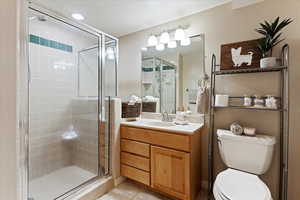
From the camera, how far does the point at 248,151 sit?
1416 millimetres

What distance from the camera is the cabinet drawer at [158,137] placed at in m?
1.53

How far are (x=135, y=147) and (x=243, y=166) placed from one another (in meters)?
1.13

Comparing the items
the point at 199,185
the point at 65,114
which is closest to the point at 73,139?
the point at 65,114

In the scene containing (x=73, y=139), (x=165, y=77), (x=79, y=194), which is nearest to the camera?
(x=79, y=194)

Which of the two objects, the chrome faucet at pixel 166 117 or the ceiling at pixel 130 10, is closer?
the ceiling at pixel 130 10

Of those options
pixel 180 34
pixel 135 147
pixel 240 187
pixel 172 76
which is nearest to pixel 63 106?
pixel 135 147

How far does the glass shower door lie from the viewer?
2021 millimetres

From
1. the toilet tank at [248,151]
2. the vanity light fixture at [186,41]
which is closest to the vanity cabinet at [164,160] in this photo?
the toilet tank at [248,151]

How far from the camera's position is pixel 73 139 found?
2.41 metres

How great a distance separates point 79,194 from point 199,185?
53.0 inches

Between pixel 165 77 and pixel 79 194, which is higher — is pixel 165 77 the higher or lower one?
the higher one

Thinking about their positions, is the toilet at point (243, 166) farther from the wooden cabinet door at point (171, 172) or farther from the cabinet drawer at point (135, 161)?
the cabinet drawer at point (135, 161)

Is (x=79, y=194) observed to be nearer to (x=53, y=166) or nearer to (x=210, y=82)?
(x=53, y=166)

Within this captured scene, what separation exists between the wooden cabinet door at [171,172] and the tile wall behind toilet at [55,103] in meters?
0.89
